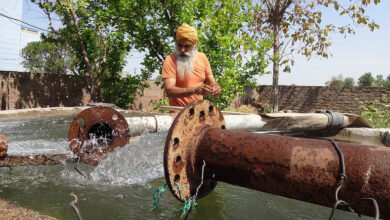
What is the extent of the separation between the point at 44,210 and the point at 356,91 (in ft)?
50.6

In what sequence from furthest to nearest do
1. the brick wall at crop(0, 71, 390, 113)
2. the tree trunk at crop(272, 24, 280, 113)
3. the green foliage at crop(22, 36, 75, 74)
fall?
the green foliage at crop(22, 36, 75, 74) → the tree trunk at crop(272, 24, 280, 113) → the brick wall at crop(0, 71, 390, 113)

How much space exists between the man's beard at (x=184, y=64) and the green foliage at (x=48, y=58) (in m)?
19.6

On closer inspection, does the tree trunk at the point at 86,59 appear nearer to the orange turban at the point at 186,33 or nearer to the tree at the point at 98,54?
the tree at the point at 98,54

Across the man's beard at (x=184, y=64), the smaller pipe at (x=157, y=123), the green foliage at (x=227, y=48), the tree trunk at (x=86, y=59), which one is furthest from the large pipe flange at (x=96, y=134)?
the tree trunk at (x=86, y=59)

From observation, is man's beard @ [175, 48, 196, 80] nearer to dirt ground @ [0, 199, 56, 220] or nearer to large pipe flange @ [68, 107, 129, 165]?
large pipe flange @ [68, 107, 129, 165]

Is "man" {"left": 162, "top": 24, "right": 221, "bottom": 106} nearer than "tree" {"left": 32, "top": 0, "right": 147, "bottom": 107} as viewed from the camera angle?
Yes

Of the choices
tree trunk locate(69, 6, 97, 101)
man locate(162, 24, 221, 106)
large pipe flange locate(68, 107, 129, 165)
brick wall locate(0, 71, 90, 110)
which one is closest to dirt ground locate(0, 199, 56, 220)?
large pipe flange locate(68, 107, 129, 165)

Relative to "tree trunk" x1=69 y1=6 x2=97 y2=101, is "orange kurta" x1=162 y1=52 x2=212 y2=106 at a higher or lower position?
lower

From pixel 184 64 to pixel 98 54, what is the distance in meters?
8.85

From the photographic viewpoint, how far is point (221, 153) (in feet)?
5.84

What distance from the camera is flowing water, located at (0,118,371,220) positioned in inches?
104

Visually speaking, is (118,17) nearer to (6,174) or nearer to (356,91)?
(6,174)

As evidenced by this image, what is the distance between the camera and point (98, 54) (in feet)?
37.7

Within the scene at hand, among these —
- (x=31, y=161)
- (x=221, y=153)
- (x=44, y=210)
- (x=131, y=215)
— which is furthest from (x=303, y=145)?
(x=31, y=161)
